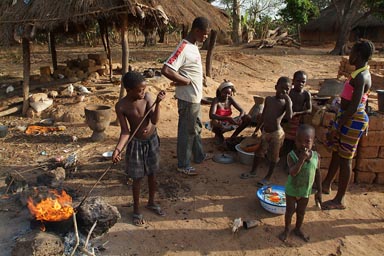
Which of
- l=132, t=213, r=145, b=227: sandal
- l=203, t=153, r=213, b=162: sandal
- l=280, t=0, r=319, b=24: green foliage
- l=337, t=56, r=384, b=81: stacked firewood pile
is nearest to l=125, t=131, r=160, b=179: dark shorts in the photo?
l=132, t=213, r=145, b=227: sandal

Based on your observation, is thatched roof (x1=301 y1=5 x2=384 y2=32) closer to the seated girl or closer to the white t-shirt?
the seated girl

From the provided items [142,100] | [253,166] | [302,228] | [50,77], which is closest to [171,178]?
[253,166]

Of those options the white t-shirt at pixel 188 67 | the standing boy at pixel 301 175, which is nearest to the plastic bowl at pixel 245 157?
the white t-shirt at pixel 188 67

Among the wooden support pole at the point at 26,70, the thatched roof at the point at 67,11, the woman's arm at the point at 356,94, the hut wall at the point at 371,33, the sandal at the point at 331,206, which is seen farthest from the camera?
the hut wall at the point at 371,33

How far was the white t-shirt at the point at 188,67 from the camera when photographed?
12.0 feet

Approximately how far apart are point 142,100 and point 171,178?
56.3 inches

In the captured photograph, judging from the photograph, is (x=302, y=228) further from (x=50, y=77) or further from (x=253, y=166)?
(x=50, y=77)

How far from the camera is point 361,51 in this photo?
124 inches

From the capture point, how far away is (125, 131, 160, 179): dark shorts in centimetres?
312

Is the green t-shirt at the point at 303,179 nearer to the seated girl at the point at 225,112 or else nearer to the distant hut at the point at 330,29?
the seated girl at the point at 225,112

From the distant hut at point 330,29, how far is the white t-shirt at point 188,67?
75.3 ft

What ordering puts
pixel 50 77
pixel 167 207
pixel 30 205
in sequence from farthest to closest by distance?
pixel 50 77 → pixel 167 207 → pixel 30 205

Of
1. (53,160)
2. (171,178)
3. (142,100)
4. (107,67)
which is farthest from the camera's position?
(107,67)

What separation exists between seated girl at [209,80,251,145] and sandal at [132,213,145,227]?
2.05 m
